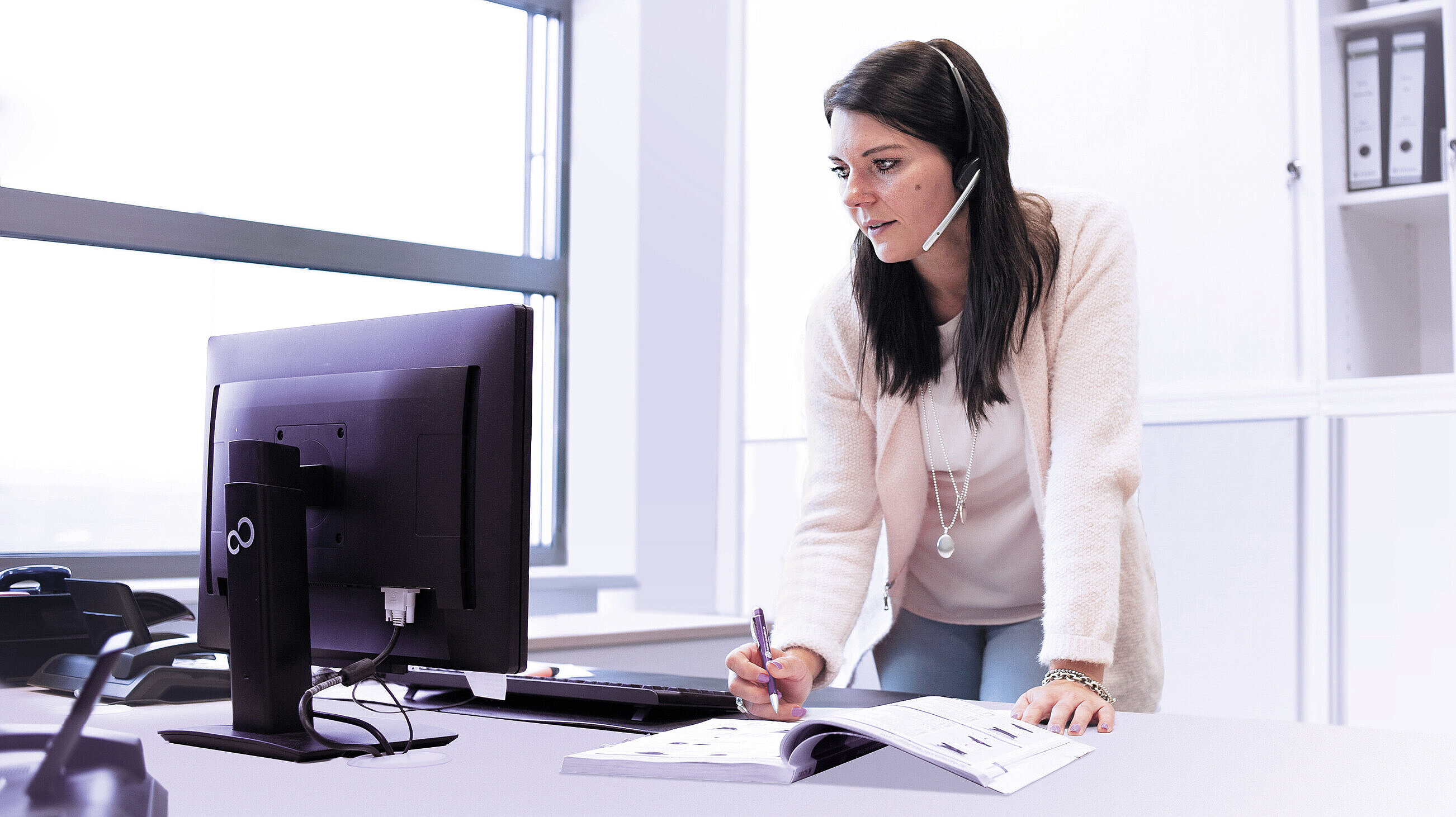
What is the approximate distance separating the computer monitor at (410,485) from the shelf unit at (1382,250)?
1822 millimetres

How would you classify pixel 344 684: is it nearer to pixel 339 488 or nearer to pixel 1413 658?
pixel 339 488

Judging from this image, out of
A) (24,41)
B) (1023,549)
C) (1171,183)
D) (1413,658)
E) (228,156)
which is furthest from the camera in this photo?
(228,156)

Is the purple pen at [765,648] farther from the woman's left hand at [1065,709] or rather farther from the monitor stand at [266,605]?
the monitor stand at [266,605]

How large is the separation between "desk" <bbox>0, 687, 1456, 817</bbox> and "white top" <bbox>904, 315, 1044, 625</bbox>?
0.47 metres

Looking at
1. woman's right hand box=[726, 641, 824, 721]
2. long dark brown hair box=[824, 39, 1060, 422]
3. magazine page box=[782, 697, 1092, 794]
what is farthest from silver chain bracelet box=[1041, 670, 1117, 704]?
long dark brown hair box=[824, 39, 1060, 422]

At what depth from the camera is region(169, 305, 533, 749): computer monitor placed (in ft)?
3.33

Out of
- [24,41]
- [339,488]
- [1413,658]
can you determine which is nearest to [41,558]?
[24,41]

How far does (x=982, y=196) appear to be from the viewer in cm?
144

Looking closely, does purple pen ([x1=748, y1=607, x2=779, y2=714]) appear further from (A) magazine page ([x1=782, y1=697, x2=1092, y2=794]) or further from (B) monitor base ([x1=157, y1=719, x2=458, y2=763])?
(B) monitor base ([x1=157, y1=719, x2=458, y2=763])

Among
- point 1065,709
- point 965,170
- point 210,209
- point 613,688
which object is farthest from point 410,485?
point 210,209

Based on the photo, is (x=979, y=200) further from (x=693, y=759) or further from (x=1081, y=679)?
(x=693, y=759)

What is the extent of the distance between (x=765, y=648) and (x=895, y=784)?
334 millimetres

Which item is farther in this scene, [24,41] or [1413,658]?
[24,41]

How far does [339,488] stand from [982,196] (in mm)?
840
